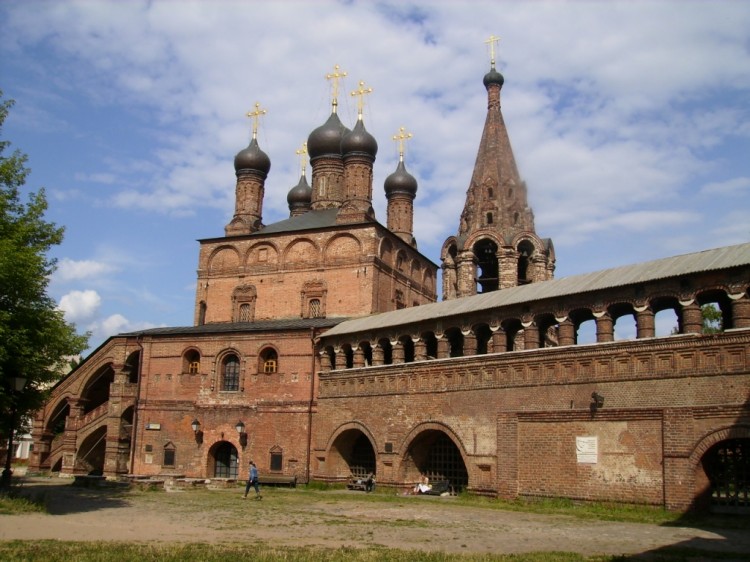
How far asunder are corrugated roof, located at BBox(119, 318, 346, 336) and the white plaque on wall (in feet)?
34.9

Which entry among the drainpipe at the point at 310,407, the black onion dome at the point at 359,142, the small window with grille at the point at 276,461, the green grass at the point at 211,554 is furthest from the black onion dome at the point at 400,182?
the green grass at the point at 211,554

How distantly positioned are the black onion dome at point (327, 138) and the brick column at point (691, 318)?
19951 mm

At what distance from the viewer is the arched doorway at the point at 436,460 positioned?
20.8 metres

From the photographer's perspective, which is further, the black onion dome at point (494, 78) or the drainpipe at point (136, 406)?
the black onion dome at point (494, 78)

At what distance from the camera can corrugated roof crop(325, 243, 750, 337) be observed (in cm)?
1545

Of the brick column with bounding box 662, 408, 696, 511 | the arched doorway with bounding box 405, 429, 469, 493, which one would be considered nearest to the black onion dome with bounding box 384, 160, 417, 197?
the arched doorway with bounding box 405, 429, 469, 493

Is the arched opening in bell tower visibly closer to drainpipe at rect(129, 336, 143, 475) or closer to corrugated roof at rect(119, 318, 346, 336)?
corrugated roof at rect(119, 318, 346, 336)

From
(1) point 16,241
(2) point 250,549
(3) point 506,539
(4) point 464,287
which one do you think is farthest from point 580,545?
(4) point 464,287

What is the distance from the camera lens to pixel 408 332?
71.4ft

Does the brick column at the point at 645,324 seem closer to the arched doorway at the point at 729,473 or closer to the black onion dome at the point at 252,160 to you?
the arched doorway at the point at 729,473

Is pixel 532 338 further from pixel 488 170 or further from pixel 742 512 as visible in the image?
pixel 488 170

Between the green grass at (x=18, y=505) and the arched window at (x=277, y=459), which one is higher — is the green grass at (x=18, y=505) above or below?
below

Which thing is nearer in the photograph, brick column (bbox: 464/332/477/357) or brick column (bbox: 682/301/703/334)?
brick column (bbox: 682/301/703/334)

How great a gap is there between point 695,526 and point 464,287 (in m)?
14.7
